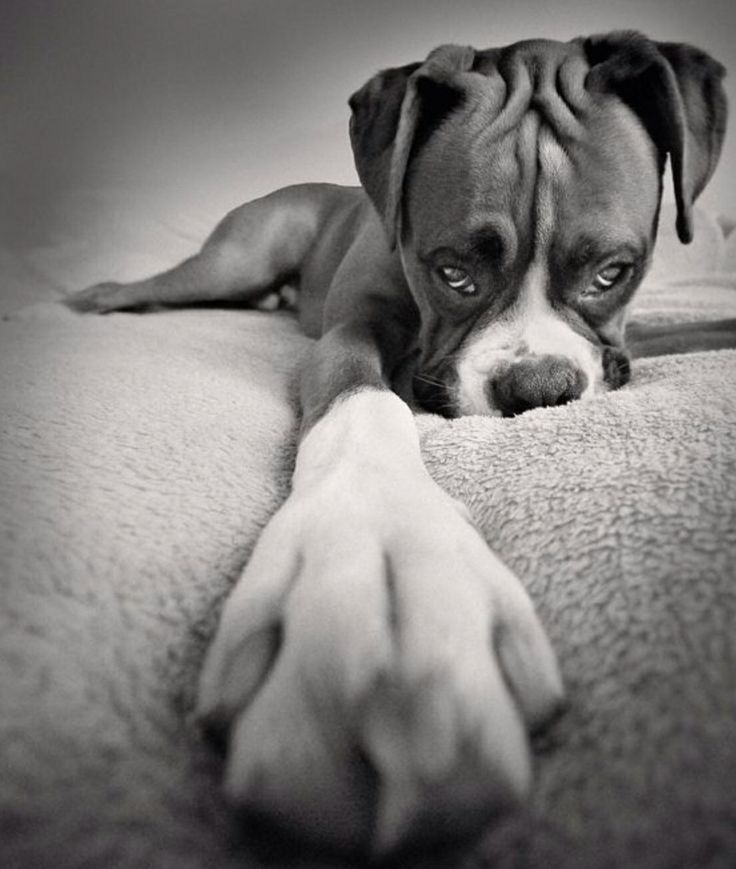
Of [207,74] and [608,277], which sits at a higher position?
[207,74]

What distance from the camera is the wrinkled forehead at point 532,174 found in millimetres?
1067

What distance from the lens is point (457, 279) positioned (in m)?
1.16

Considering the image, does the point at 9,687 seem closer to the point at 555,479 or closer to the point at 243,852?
the point at 243,852

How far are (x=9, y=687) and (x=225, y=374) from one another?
0.75 m

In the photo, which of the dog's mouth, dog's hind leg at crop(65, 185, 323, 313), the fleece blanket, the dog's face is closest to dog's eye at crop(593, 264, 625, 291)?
the dog's face

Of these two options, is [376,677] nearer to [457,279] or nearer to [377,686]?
[377,686]

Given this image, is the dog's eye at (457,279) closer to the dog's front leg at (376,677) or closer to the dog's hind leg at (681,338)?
the dog's hind leg at (681,338)

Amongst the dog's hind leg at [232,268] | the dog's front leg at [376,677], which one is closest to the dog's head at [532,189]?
the dog's front leg at [376,677]

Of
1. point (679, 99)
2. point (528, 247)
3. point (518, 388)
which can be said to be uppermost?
point (679, 99)

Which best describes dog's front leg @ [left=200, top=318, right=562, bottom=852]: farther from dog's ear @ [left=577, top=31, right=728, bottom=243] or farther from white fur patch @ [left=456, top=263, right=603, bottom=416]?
dog's ear @ [left=577, top=31, right=728, bottom=243]

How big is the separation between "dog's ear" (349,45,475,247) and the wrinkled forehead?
4cm

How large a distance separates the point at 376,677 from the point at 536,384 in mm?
713

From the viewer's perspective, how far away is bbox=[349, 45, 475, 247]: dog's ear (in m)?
1.14

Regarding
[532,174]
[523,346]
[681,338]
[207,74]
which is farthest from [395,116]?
[681,338]
